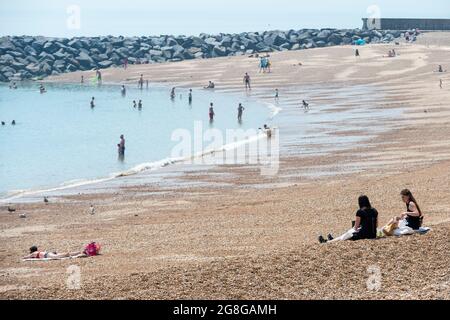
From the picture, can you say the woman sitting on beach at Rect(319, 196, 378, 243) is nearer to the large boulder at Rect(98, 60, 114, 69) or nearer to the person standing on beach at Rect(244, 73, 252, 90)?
the person standing on beach at Rect(244, 73, 252, 90)

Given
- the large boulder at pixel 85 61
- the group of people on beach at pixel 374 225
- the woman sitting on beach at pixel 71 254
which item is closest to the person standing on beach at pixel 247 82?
the large boulder at pixel 85 61

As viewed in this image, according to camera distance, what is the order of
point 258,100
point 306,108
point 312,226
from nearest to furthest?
1. point 312,226
2. point 306,108
3. point 258,100

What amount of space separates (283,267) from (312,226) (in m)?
4.87

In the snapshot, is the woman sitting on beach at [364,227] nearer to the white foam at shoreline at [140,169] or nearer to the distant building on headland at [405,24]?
the white foam at shoreline at [140,169]

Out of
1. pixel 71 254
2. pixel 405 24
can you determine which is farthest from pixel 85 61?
pixel 71 254

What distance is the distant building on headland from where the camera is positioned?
11038 centimetres

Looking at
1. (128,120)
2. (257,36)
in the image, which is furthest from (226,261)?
(257,36)

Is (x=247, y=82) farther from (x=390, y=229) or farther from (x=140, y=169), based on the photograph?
(x=390, y=229)

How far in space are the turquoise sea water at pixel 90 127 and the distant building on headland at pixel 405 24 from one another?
44492 mm

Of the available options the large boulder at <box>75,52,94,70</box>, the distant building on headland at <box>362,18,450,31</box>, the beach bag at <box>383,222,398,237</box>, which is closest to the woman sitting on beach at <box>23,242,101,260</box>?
the beach bag at <box>383,222,398,237</box>

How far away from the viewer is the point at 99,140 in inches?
1854

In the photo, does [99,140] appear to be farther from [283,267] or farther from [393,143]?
[283,267]

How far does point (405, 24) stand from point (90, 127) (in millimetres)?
67702

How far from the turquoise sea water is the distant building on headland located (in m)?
44.5
